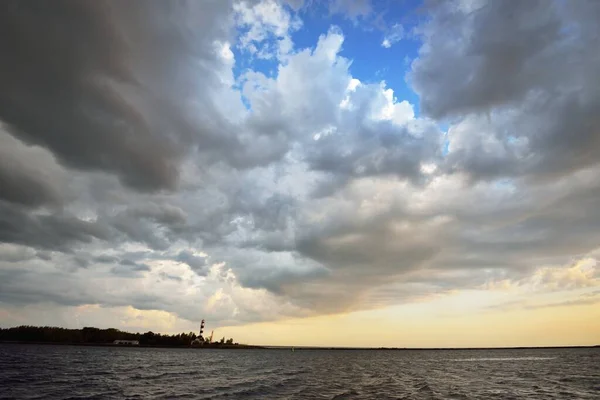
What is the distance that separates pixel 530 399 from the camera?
1939 inches

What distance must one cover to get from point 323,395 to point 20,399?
36203 millimetres

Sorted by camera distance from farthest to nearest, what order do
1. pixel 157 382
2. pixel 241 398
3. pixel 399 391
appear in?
1. pixel 157 382
2. pixel 399 391
3. pixel 241 398

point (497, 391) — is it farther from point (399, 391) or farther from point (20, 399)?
point (20, 399)

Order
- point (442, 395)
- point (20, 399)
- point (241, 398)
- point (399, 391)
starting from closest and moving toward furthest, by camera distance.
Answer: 1. point (20, 399)
2. point (241, 398)
3. point (442, 395)
4. point (399, 391)

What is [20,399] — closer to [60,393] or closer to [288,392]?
[60,393]

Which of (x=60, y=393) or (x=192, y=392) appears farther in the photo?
(x=192, y=392)

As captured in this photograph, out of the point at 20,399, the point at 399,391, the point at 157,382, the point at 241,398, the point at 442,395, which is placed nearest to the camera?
the point at 20,399

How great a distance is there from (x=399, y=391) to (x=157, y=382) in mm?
40556

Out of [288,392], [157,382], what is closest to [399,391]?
[288,392]

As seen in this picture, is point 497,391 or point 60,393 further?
point 497,391

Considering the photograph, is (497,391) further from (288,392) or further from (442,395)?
(288,392)

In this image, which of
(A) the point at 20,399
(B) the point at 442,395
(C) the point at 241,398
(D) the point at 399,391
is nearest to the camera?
(A) the point at 20,399

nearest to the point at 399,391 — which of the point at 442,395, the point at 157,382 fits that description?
the point at 442,395

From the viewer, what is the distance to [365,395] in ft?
169
